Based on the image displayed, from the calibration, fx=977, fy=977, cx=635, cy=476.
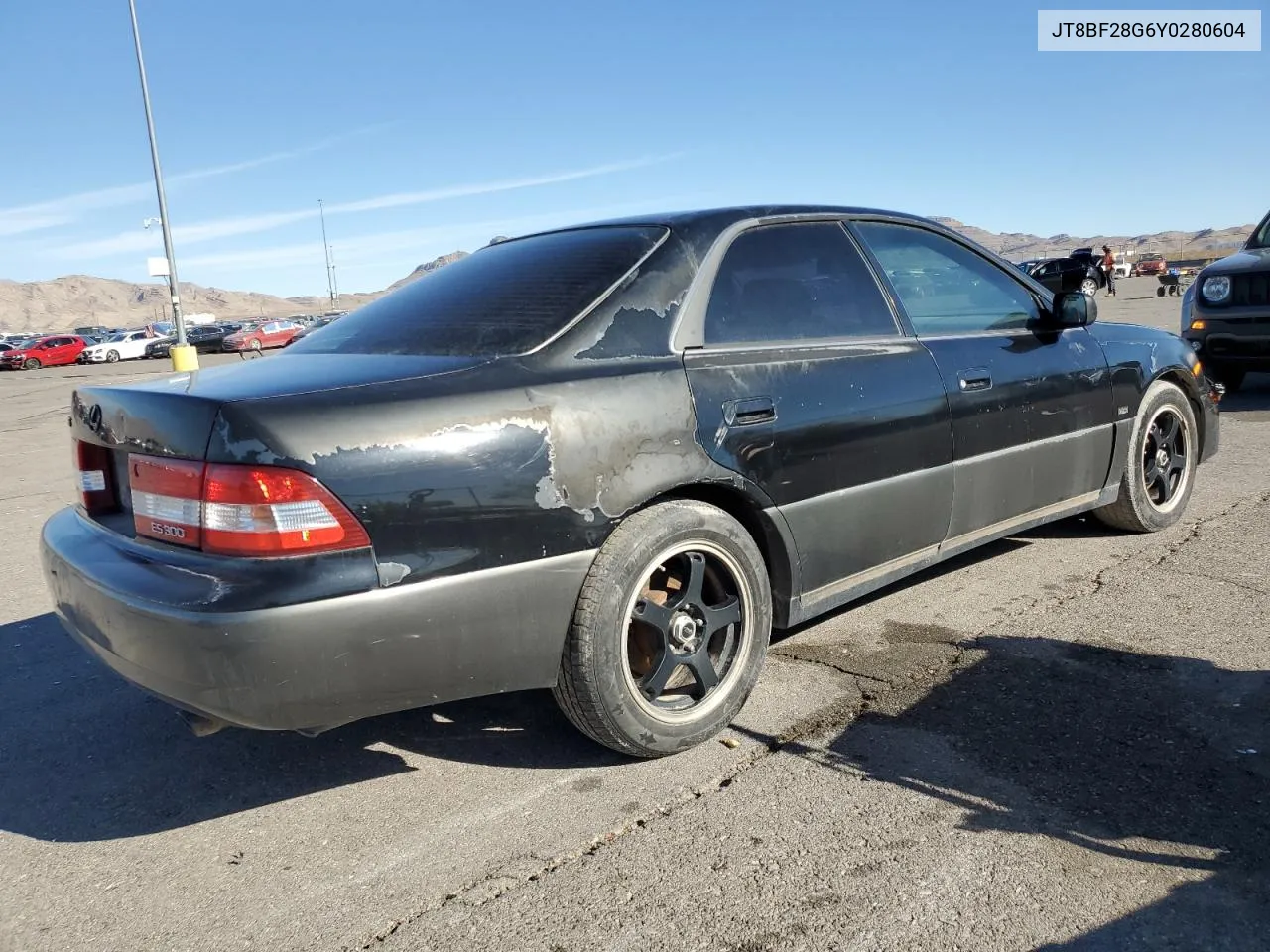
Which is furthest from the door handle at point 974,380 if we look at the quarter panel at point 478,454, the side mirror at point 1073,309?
the quarter panel at point 478,454

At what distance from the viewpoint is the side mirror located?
13.4 feet

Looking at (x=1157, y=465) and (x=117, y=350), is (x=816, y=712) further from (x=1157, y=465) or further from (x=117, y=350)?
(x=117, y=350)

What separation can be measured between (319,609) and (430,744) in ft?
3.09

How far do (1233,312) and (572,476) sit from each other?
318 inches

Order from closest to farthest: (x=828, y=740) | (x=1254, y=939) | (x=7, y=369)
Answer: (x=1254, y=939)
(x=828, y=740)
(x=7, y=369)

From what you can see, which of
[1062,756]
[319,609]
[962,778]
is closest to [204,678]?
[319,609]

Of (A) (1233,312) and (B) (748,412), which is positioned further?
(A) (1233,312)

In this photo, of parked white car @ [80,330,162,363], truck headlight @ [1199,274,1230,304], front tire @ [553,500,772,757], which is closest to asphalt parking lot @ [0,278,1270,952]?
front tire @ [553,500,772,757]

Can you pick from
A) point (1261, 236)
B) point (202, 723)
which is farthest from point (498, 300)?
point (1261, 236)

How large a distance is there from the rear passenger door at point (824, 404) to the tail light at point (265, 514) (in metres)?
1.07

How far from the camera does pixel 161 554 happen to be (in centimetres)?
240

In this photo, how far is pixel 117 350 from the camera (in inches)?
1753

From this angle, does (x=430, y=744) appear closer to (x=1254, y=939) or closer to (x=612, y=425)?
(x=612, y=425)

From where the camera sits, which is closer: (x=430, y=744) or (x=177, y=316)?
(x=430, y=744)
